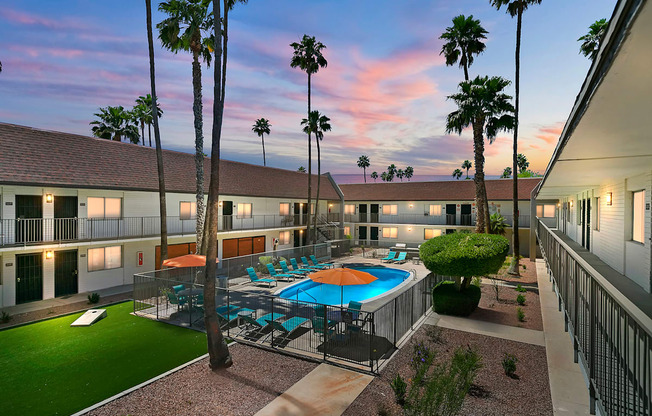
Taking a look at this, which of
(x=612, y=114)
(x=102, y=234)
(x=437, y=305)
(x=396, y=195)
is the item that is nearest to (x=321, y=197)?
(x=396, y=195)

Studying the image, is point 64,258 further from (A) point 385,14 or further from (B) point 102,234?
(A) point 385,14

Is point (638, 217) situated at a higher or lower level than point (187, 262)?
higher

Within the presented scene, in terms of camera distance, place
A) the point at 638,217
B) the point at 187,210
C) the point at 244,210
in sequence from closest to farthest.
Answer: the point at 638,217 < the point at 187,210 < the point at 244,210

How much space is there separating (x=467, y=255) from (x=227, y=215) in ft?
60.9

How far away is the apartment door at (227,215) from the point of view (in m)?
26.0

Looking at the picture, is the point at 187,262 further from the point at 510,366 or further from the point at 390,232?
the point at 390,232

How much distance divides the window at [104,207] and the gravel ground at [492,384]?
1916cm

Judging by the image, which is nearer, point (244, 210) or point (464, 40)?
point (464, 40)

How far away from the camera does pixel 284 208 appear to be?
34.2 metres

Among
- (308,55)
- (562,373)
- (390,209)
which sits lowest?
(562,373)

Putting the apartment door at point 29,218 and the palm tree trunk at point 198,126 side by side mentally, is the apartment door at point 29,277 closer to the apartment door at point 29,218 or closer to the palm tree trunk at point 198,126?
the apartment door at point 29,218

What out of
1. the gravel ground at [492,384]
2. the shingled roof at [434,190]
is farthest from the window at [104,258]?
the shingled roof at [434,190]

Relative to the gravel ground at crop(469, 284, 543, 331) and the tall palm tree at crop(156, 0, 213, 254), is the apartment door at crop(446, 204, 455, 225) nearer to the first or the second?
the gravel ground at crop(469, 284, 543, 331)

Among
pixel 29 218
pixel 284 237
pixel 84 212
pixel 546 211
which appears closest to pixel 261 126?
pixel 284 237
